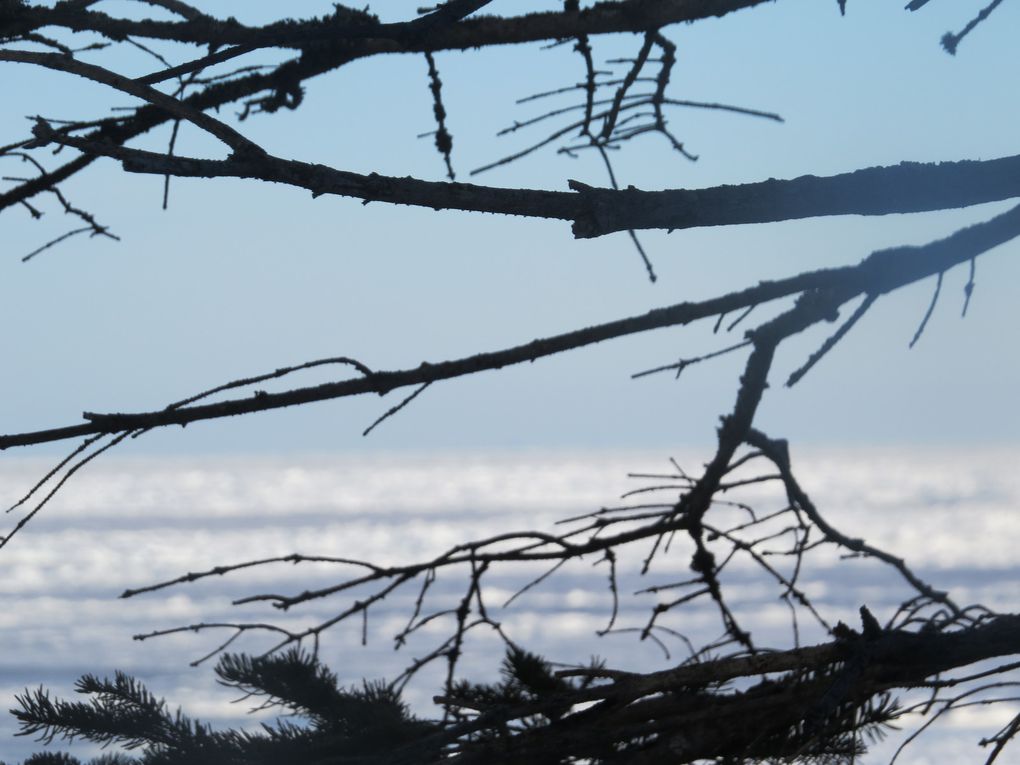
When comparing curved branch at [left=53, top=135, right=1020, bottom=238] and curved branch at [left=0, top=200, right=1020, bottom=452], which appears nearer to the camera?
curved branch at [left=53, top=135, right=1020, bottom=238]

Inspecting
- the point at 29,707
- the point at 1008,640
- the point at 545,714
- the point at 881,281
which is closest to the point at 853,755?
the point at 1008,640

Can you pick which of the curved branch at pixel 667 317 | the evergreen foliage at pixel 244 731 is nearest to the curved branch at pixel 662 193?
the curved branch at pixel 667 317

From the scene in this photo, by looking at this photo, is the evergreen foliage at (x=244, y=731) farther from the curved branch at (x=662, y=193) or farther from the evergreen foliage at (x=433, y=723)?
the curved branch at (x=662, y=193)

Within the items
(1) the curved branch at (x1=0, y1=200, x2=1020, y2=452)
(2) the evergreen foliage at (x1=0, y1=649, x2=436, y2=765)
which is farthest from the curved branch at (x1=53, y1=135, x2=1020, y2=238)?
(2) the evergreen foliage at (x1=0, y1=649, x2=436, y2=765)

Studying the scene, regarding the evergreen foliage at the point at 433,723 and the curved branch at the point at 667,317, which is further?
the curved branch at the point at 667,317

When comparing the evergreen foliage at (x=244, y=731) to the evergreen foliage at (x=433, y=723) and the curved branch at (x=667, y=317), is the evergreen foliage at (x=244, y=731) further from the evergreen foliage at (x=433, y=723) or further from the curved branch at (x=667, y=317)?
the curved branch at (x=667, y=317)

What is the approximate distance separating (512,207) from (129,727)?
107 centimetres

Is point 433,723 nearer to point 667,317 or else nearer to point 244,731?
point 244,731

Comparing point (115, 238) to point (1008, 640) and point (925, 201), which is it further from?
point (1008, 640)

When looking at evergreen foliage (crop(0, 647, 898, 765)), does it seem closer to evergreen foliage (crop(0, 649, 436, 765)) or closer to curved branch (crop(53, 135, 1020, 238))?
evergreen foliage (crop(0, 649, 436, 765))

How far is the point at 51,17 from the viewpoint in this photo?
222 cm

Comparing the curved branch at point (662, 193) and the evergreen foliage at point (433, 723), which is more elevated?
the curved branch at point (662, 193)

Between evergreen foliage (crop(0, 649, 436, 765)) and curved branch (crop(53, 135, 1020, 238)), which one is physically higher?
curved branch (crop(53, 135, 1020, 238))

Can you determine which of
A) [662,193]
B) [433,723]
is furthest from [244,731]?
[662,193]
